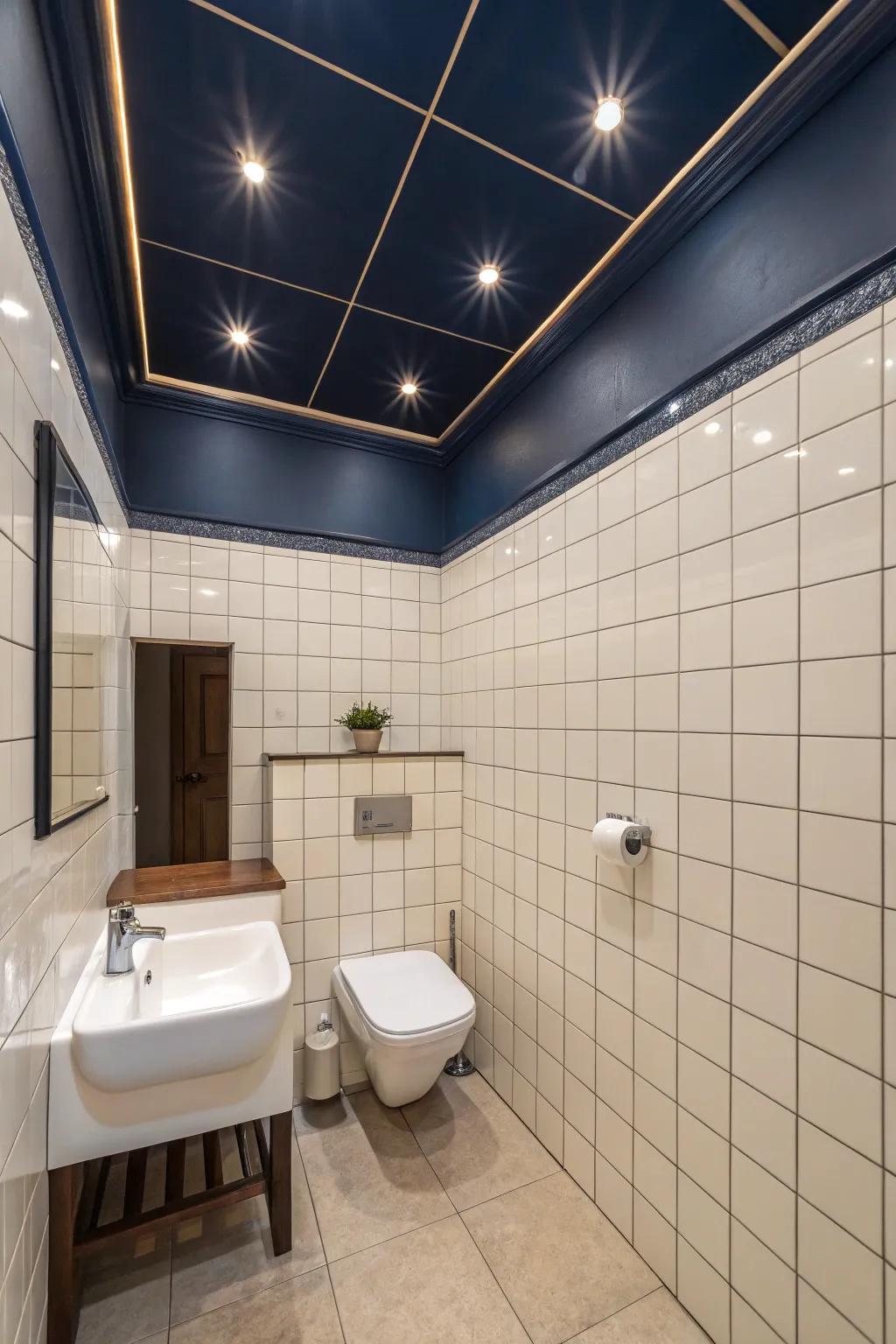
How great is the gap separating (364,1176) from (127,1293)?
0.67 m

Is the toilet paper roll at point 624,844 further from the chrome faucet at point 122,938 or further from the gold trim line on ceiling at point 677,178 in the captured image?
the gold trim line on ceiling at point 677,178

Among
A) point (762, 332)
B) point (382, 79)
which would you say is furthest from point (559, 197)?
point (762, 332)

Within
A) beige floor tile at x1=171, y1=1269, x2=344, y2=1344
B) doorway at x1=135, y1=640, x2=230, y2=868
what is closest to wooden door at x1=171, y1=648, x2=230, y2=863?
doorway at x1=135, y1=640, x2=230, y2=868

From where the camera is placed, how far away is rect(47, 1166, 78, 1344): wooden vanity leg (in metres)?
1.28

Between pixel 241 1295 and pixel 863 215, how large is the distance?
9.15 feet

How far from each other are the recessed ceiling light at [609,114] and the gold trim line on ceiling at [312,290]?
79cm

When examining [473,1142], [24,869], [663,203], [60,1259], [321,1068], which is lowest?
[473,1142]

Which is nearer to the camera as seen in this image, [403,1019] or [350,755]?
[403,1019]

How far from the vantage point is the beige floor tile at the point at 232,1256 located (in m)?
1.50

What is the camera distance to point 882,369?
109 cm

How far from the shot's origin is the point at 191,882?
6.88ft

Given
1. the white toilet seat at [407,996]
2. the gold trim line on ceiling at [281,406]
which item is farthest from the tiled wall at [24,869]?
the gold trim line on ceiling at [281,406]

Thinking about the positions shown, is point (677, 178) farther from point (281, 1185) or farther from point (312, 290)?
point (281, 1185)

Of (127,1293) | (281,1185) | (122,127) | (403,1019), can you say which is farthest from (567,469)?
(127,1293)
